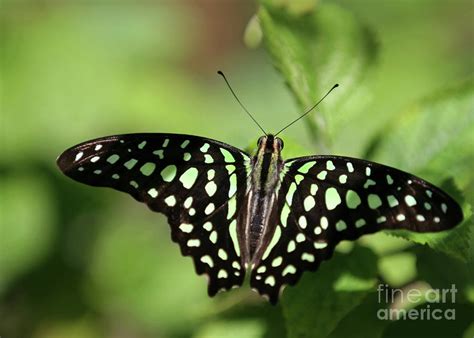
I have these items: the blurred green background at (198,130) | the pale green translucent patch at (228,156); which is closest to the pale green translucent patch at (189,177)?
the pale green translucent patch at (228,156)

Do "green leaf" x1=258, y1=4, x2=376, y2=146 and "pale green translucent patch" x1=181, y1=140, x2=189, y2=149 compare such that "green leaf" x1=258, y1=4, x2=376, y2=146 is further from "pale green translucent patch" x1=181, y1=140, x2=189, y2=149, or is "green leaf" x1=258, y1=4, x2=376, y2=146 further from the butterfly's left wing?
"pale green translucent patch" x1=181, y1=140, x2=189, y2=149

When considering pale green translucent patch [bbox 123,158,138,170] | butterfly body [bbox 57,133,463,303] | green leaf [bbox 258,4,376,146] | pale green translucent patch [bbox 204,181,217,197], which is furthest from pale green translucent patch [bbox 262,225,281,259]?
pale green translucent patch [bbox 123,158,138,170]

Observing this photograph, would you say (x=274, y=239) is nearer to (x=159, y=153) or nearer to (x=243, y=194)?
(x=243, y=194)

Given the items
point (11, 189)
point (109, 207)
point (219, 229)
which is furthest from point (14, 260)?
point (219, 229)

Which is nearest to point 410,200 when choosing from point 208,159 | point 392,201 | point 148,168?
point 392,201

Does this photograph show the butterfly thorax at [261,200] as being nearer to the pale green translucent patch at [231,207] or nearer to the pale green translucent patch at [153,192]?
the pale green translucent patch at [231,207]

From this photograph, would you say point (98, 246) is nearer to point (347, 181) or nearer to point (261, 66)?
point (347, 181)

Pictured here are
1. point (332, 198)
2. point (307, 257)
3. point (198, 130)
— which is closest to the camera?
point (307, 257)
